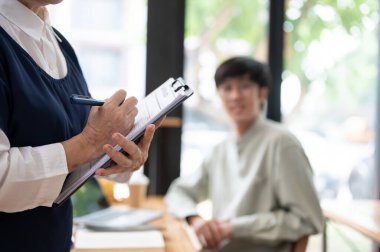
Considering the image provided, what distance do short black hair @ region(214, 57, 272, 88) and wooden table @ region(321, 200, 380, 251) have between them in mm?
648

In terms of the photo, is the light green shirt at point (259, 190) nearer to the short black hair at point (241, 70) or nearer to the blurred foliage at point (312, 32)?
the short black hair at point (241, 70)

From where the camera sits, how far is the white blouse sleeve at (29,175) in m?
0.73

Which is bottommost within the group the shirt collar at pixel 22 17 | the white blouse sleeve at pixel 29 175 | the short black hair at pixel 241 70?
the white blouse sleeve at pixel 29 175

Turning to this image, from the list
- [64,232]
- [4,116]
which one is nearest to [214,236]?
[64,232]

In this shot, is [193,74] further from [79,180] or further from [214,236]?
[79,180]

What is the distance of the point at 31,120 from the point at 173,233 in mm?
898

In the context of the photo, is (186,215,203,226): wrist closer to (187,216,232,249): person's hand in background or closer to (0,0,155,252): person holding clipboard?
(187,216,232,249): person's hand in background

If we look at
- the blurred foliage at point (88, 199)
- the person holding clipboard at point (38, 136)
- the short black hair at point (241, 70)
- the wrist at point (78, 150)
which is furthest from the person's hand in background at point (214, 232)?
the wrist at point (78, 150)

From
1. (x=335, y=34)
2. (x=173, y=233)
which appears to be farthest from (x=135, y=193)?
(x=335, y=34)

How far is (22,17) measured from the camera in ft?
2.82

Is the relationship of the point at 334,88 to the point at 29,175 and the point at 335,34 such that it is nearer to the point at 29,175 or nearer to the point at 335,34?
the point at 335,34

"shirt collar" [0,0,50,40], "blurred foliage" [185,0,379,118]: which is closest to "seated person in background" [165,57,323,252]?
"blurred foliage" [185,0,379,118]

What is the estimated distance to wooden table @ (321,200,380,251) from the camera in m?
1.71

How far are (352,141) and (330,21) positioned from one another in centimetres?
72
